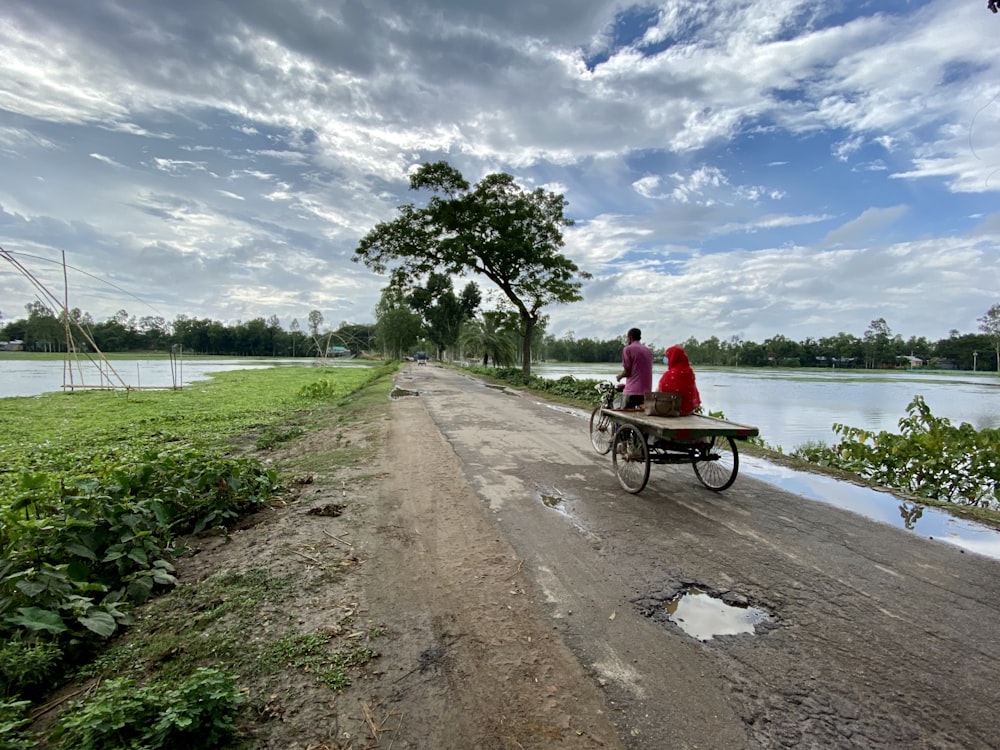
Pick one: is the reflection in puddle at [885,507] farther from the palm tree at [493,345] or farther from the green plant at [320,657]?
the palm tree at [493,345]

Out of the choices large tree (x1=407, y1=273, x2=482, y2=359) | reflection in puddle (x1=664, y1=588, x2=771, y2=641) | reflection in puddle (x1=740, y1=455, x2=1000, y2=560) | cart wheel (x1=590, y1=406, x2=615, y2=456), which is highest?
large tree (x1=407, y1=273, x2=482, y2=359)

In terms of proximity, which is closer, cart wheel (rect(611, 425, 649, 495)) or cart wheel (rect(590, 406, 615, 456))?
cart wheel (rect(611, 425, 649, 495))

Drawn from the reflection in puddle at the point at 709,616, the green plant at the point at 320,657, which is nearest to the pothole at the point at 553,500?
the reflection in puddle at the point at 709,616

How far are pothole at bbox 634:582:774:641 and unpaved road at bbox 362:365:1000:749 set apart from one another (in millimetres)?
42

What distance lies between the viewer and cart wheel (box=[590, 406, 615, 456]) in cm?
743

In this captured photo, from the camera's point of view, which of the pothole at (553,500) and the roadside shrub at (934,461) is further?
the roadside shrub at (934,461)

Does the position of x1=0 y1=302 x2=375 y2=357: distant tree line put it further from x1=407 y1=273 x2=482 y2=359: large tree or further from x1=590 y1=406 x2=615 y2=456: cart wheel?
x1=590 y1=406 x2=615 y2=456: cart wheel

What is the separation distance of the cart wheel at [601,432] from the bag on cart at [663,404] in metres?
1.28

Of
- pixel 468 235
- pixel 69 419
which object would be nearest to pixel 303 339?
pixel 468 235

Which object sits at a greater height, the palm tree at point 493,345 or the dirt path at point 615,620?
the palm tree at point 493,345

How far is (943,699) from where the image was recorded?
7.66ft

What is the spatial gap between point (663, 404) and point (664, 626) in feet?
10.8

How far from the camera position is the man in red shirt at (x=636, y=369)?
6.96m

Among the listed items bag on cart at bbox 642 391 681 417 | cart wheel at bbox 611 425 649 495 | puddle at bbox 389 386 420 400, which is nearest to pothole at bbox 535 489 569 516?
cart wheel at bbox 611 425 649 495
